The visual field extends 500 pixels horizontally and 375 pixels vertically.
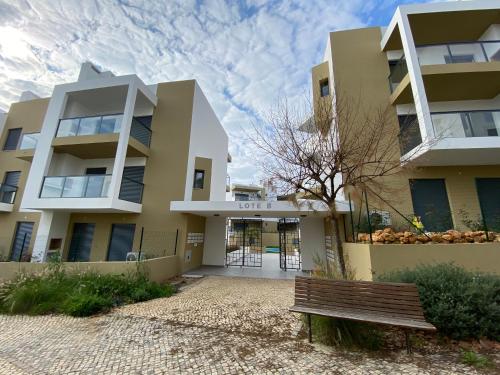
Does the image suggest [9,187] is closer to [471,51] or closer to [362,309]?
[362,309]

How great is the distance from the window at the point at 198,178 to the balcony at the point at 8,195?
11489mm

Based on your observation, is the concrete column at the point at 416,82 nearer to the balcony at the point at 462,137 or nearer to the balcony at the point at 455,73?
the balcony at the point at 462,137

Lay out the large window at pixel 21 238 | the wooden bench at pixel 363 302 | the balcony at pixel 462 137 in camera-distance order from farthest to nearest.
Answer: the large window at pixel 21 238 < the balcony at pixel 462 137 < the wooden bench at pixel 363 302

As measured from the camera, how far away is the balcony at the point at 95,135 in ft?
37.1

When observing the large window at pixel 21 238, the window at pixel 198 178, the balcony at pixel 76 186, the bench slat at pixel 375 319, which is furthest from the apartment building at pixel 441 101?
the large window at pixel 21 238

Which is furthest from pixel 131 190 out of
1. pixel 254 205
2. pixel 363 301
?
pixel 363 301

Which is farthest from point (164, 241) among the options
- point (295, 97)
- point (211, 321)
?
point (295, 97)

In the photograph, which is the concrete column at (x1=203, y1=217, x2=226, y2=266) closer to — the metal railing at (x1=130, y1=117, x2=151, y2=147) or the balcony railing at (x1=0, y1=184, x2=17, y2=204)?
the metal railing at (x1=130, y1=117, x2=151, y2=147)

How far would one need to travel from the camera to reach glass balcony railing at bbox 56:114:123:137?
1139 cm

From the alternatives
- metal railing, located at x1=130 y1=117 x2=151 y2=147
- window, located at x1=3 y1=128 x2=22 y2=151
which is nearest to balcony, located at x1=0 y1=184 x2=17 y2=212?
window, located at x1=3 y1=128 x2=22 y2=151

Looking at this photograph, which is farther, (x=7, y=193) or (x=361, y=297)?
(x=7, y=193)

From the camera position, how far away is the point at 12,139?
15445 mm

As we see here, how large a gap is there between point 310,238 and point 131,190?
10.2 metres

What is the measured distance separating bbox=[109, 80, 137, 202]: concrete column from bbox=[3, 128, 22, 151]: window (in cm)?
1039
